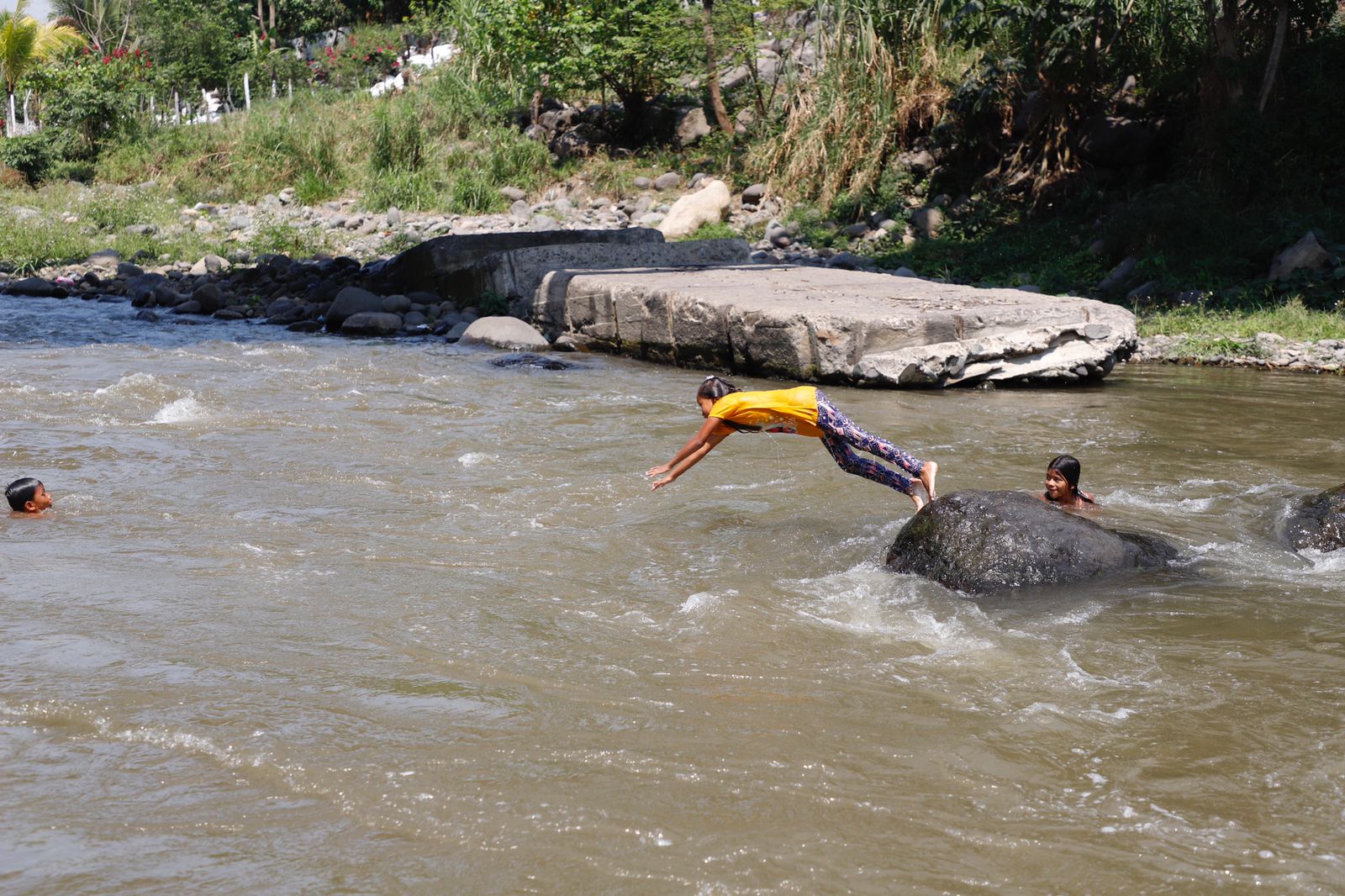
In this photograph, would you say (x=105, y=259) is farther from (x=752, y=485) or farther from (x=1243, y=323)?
(x=1243, y=323)

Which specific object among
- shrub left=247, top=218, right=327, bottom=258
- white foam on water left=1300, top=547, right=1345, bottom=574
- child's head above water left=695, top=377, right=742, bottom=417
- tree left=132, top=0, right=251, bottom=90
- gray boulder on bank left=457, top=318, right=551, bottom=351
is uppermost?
tree left=132, top=0, right=251, bottom=90

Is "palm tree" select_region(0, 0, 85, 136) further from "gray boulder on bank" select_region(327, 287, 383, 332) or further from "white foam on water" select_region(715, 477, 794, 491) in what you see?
"white foam on water" select_region(715, 477, 794, 491)

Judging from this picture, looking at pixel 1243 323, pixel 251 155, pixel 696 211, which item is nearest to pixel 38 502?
pixel 1243 323

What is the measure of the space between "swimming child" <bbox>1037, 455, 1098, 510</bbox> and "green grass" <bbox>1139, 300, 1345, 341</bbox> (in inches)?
235

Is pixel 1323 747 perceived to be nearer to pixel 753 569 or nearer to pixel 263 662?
pixel 753 569

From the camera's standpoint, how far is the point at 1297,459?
7.32 metres

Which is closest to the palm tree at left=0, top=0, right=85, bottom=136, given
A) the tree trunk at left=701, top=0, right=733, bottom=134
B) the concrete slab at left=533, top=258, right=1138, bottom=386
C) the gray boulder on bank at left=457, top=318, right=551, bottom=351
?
the tree trunk at left=701, top=0, right=733, bottom=134

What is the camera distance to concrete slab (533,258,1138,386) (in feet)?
31.1

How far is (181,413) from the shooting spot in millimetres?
8578

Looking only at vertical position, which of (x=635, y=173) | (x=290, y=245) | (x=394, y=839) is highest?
(x=635, y=173)

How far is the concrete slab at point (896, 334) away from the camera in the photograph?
9.47 meters

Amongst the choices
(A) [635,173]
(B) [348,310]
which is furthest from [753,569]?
(A) [635,173]

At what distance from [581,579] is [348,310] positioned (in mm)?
9073

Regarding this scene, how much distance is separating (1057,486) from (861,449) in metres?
0.97
